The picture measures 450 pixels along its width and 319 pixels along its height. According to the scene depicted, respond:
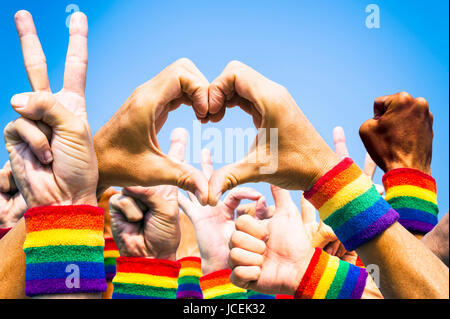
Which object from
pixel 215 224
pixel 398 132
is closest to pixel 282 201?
pixel 398 132

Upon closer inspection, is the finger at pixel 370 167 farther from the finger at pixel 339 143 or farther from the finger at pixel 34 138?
the finger at pixel 34 138

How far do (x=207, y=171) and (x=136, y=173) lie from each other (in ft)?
4.62

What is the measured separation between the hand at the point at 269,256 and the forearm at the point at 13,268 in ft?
2.29

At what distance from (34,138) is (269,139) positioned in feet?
2.35

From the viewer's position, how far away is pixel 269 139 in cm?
119

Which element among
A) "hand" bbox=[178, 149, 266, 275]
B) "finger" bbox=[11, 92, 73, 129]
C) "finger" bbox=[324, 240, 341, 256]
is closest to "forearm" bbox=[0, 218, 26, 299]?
"finger" bbox=[11, 92, 73, 129]

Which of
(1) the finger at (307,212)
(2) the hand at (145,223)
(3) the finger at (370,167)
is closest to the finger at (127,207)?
(2) the hand at (145,223)

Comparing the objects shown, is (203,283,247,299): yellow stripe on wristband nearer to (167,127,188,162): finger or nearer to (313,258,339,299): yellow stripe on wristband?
(167,127,188,162): finger

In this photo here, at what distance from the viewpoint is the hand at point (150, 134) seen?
1188mm

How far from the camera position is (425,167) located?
5.92 ft

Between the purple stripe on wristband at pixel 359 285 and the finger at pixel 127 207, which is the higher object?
the finger at pixel 127 207

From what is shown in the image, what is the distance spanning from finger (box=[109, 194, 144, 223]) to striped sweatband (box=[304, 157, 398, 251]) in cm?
97
